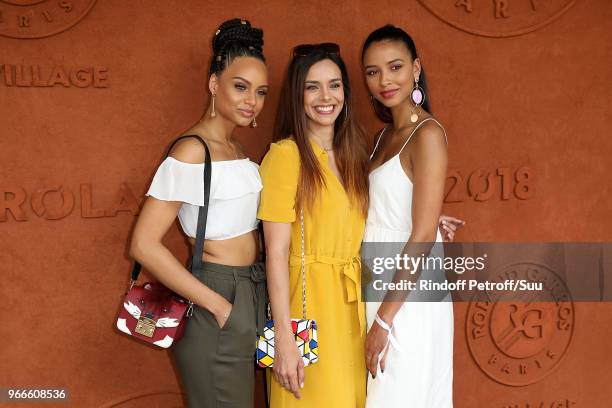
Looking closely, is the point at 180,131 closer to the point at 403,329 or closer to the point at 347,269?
the point at 347,269

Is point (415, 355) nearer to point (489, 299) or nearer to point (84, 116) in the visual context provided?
point (489, 299)

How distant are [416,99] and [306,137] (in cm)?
53

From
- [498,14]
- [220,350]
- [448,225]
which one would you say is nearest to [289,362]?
[220,350]

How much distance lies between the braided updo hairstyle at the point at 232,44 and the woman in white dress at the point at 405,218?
524 mm

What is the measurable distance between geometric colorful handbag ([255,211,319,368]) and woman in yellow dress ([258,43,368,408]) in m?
0.03

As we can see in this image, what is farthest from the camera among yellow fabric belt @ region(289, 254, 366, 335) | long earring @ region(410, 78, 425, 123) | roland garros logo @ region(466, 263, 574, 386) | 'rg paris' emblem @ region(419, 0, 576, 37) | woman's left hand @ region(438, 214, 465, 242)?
roland garros logo @ region(466, 263, 574, 386)

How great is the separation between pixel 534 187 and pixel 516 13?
36.3 inches

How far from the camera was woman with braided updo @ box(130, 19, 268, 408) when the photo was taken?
7.52 ft

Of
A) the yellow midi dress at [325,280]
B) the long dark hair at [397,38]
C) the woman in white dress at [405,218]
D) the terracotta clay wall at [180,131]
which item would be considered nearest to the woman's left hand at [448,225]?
the terracotta clay wall at [180,131]

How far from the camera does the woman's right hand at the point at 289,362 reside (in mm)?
2381

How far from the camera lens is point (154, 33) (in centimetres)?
290

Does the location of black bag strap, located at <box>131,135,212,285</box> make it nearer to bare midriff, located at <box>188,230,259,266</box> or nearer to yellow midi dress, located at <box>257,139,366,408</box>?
bare midriff, located at <box>188,230,259,266</box>

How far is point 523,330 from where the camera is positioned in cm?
346

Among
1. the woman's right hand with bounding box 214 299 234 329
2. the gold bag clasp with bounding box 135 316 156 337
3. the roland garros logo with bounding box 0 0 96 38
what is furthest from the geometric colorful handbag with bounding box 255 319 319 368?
the roland garros logo with bounding box 0 0 96 38
